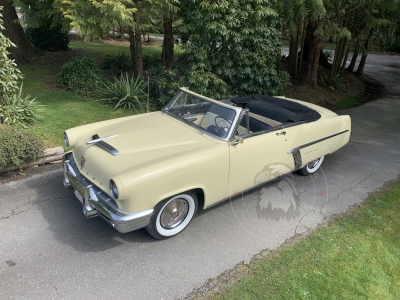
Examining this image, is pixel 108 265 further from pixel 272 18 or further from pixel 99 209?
pixel 272 18

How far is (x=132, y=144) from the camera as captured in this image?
13.6ft

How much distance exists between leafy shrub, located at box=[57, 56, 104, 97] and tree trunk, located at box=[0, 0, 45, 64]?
2.85 m

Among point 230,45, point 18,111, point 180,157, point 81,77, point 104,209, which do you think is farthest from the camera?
point 81,77

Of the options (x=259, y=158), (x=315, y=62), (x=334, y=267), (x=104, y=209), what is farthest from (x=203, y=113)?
(x=315, y=62)

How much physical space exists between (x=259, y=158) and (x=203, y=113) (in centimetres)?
103

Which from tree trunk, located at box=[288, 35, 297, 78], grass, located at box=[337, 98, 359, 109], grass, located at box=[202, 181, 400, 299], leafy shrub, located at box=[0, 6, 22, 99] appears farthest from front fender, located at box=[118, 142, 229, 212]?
tree trunk, located at box=[288, 35, 297, 78]

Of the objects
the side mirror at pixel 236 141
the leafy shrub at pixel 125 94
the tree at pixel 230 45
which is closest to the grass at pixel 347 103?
the tree at pixel 230 45

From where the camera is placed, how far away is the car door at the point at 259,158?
428 cm

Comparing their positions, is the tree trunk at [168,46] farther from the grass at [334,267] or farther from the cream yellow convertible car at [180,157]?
the grass at [334,267]

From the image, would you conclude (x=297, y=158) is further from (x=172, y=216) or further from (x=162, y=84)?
(x=162, y=84)

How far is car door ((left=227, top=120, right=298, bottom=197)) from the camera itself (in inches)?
168

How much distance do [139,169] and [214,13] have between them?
5260mm

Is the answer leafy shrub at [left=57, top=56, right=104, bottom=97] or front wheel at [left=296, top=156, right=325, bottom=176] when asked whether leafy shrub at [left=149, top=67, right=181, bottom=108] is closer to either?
leafy shrub at [left=57, top=56, right=104, bottom=97]

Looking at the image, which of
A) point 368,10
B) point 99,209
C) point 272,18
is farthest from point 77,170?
point 368,10
